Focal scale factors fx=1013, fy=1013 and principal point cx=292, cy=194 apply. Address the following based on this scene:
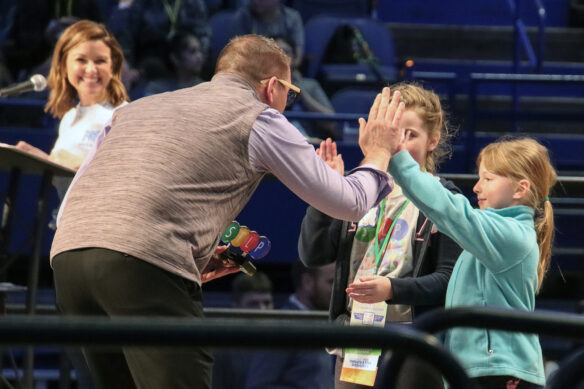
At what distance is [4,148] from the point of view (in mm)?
3500

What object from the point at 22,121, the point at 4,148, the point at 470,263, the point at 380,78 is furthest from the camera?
the point at 380,78

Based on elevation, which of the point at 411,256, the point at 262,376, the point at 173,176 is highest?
the point at 173,176

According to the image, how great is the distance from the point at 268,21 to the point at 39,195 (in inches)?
182

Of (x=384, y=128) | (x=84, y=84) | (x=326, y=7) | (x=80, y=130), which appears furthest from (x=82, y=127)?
(x=326, y=7)

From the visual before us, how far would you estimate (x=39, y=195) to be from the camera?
3.92m

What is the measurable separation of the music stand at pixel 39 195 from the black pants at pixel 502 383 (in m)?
1.72

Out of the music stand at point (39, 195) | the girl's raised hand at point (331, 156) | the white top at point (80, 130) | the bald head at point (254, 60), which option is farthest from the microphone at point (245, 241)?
the white top at point (80, 130)

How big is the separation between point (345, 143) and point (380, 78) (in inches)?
56.7

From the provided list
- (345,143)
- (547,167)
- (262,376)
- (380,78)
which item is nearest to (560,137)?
(380,78)

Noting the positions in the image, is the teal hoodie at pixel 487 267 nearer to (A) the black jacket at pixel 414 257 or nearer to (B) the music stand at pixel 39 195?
(A) the black jacket at pixel 414 257

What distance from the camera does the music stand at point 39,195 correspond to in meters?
3.60

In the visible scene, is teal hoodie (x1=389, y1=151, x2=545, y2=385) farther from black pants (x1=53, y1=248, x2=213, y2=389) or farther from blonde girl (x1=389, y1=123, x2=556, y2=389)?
black pants (x1=53, y1=248, x2=213, y2=389)

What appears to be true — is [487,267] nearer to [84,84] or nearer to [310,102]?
[84,84]

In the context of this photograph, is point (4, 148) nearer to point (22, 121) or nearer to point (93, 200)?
point (93, 200)
